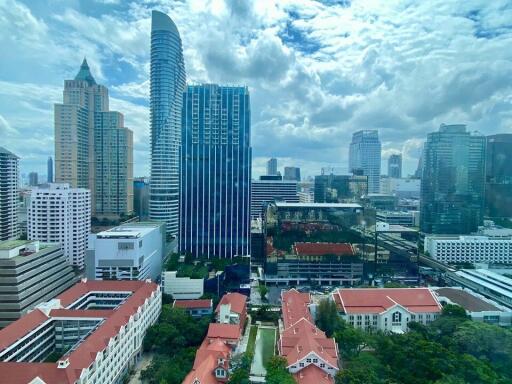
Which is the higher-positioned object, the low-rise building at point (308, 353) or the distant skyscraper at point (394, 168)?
the distant skyscraper at point (394, 168)

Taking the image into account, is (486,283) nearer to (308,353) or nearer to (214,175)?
(308,353)

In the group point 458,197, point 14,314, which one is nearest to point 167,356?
point 14,314

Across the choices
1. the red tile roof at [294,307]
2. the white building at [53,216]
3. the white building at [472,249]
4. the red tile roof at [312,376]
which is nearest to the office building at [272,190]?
the white building at [472,249]

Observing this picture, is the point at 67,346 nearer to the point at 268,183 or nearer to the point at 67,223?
the point at 67,223

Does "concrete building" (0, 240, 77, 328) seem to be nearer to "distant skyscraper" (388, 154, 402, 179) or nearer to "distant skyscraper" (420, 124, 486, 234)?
"distant skyscraper" (420, 124, 486, 234)

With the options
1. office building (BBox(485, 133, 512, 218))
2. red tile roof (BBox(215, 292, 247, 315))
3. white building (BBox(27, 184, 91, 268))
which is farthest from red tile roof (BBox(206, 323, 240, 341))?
white building (BBox(27, 184, 91, 268))

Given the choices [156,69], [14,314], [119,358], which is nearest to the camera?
[119,358]

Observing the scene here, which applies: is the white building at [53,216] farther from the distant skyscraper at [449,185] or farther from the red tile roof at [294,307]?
the distant skyscraper at [449,185]
